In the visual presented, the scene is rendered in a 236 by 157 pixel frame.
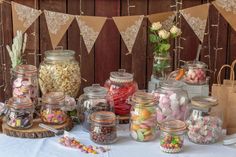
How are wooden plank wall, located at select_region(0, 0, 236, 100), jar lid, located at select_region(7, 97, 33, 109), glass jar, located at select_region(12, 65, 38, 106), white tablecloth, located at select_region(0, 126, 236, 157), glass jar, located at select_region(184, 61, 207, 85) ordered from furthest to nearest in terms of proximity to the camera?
wooden plank wall, located at select_region(0, 0, 236, 100) < glass jar, located at select_region(184, 61, 207, 85) < glass jar, located at select_region(12, 65, 38, 106) < jar lid, located at select_region(7, 97, 33, 109) < white tablecloth, located at select_region(0, 126, 236, 157)

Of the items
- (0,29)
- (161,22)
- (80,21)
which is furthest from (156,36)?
A: (0,29)

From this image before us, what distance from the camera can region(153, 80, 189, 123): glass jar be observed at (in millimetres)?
1676

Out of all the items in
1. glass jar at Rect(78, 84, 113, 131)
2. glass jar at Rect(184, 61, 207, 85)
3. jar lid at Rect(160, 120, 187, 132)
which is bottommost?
jar lid at Rect(160, 120, 187, 132)

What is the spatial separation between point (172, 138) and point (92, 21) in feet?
2.10

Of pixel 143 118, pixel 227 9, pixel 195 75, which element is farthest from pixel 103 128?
pixel 227 9

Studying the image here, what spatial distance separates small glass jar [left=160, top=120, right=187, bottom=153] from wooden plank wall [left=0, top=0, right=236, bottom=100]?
61cm

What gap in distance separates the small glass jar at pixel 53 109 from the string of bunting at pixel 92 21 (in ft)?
1.08

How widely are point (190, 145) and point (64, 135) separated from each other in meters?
0.44

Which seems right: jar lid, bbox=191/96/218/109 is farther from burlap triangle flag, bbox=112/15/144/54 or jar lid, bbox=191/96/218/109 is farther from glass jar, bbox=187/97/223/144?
burlap triangle flag, bbox=112/15/144/54

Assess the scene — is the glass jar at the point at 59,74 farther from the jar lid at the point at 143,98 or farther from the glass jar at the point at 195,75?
the glass jar at the point at 195,75

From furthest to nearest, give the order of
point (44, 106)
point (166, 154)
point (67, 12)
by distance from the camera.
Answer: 1. point (67, 12)
2. point (44, 106)
3. point (166, 154)

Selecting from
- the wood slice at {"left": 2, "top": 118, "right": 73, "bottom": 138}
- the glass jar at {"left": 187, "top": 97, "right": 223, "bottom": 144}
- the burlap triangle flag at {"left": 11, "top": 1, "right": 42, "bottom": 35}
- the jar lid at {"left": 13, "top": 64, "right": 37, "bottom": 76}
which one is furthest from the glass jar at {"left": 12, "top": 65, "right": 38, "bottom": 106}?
the glass jar at {"left": 187, "top": 97, "right": 223, "bottom": 144}

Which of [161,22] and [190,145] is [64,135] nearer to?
[190,145]

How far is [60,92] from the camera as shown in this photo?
67.6 inches
